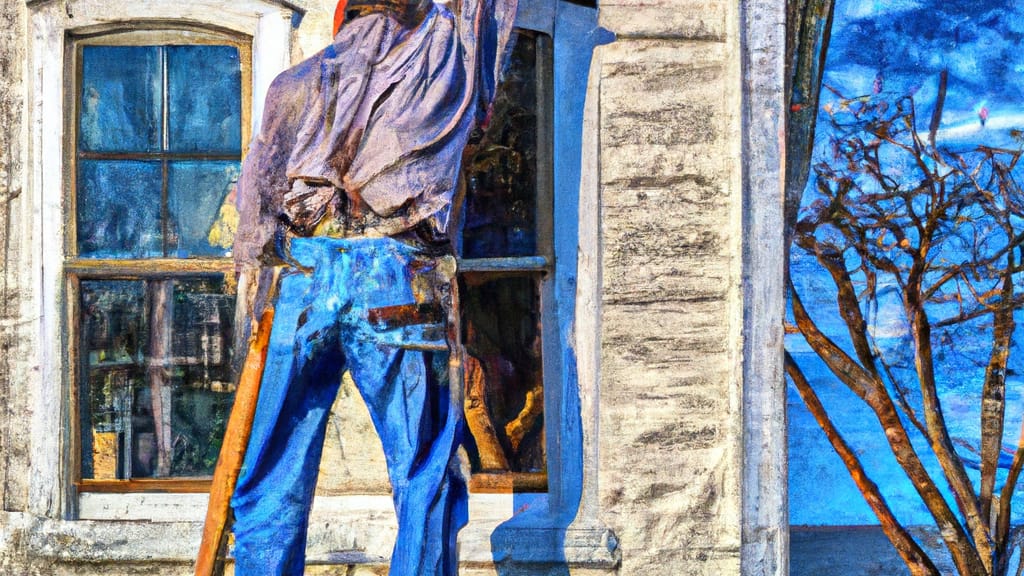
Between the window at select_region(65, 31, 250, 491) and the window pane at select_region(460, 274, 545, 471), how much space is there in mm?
815

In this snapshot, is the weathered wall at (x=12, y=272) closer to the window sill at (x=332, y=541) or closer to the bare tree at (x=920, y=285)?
the window sill at (x=332, y=541)

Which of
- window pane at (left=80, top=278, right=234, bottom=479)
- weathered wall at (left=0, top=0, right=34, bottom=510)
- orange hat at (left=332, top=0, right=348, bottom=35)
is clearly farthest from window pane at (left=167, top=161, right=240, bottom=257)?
orange hat at (left=332, top=0, right=348, bottom=35)

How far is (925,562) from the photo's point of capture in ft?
15.6

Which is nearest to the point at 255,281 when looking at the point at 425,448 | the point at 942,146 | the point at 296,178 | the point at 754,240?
the point at 296,178

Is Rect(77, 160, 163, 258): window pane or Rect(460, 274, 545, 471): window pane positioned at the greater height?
Rect(77, 160, 163, 258): window pane

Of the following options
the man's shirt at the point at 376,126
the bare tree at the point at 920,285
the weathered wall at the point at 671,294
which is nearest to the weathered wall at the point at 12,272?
the man's shirt at the point at 376,126

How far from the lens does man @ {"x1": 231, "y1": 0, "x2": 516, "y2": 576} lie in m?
3.62

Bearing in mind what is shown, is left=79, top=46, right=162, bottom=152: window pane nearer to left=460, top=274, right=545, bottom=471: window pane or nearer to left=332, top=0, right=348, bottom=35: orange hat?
left=332, top=0, right=348, bottom=35: orange hat

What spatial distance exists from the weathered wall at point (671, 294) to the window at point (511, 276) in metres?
0.22

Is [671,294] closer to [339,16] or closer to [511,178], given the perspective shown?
[511,178]

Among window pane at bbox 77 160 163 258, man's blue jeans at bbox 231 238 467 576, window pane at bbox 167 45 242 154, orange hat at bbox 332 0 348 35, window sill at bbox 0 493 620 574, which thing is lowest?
window sill at bbox 0 493 620 574

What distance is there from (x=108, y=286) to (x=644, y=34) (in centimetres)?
196

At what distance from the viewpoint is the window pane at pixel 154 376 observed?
4398 millimetres

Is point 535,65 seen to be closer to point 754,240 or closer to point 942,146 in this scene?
point 754,240
